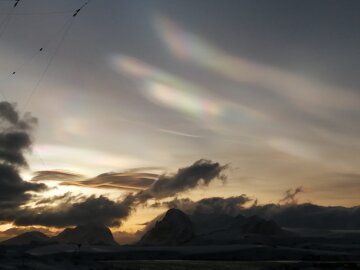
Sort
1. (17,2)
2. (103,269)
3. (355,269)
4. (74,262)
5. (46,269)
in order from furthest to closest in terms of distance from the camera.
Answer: (355,269), (74,262), (103,269), (46,269), (17,2)

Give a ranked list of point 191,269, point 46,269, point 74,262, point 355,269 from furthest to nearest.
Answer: point 191,269
point 355,269
point 74,262
point 46,269

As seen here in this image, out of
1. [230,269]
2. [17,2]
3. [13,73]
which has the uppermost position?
[17,2]

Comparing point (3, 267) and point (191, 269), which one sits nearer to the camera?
point (3, 267)

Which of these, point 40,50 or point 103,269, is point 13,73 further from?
point 103,269

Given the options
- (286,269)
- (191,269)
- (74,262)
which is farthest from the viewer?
(191,269)

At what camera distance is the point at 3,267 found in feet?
306

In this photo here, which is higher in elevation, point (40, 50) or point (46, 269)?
point (40, 50)

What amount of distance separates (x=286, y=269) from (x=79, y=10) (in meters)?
116

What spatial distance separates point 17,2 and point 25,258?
73682 millimetres

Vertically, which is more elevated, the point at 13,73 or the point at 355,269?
the point at 13,73

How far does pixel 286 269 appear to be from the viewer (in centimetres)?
15425

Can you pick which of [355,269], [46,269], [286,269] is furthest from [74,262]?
[355,269]

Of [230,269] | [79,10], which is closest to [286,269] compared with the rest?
[230,269]

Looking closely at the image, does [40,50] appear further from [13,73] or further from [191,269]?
[191,269]
